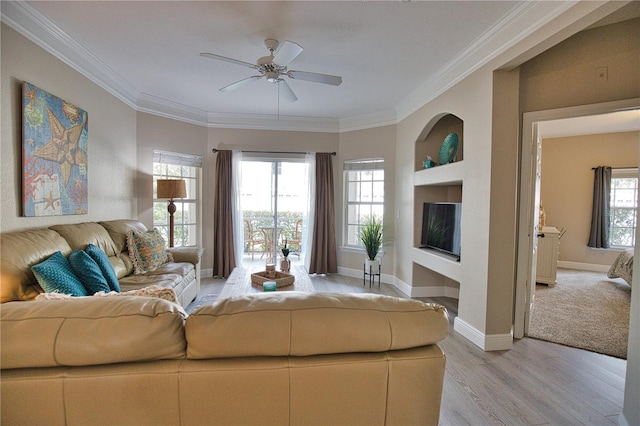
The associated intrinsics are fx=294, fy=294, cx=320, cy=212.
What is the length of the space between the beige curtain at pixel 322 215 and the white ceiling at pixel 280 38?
4.50 ft

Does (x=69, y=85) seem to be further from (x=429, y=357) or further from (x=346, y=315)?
(x=429, y=357)

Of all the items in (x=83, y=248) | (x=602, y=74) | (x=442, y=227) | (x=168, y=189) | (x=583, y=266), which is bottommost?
(x=583, y=266)

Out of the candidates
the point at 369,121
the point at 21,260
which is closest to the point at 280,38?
the point at 369,121

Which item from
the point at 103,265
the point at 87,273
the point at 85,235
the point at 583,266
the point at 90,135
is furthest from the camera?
the point at 583,266

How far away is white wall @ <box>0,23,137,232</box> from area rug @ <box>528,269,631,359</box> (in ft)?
15.3

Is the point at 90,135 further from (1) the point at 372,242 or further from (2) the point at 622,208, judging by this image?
(2) the point at 622,208

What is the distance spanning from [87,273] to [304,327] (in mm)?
2129

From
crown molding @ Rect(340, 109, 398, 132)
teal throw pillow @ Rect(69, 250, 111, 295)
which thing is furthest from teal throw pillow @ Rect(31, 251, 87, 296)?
crown molding @ Rect(340, 109, 398, 132)

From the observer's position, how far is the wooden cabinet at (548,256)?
15.1 feet

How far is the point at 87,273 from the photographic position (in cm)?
222

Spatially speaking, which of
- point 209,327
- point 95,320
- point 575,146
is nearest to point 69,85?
point 95,320

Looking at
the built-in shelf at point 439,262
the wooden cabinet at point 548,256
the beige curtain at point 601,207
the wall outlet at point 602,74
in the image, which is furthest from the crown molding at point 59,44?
the beige curtain at point 601,207

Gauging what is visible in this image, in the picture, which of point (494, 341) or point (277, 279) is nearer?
point (494, 341)

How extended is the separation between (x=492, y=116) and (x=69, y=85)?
155 inches
